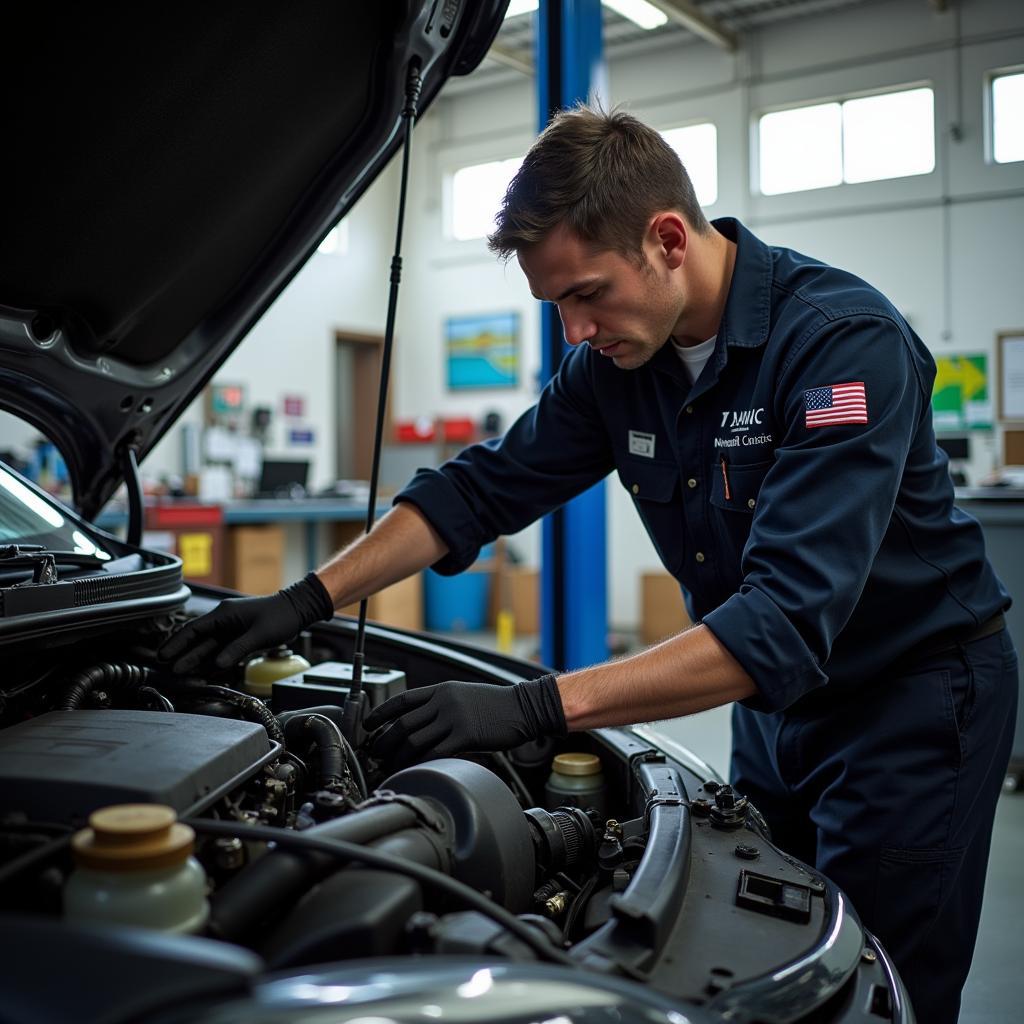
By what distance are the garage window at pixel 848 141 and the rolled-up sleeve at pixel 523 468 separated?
5.97 metres

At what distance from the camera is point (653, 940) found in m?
0.81

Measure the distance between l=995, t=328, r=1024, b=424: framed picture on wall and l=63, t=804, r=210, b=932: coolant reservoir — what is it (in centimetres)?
570


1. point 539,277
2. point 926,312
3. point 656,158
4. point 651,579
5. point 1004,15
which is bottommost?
point 651,579

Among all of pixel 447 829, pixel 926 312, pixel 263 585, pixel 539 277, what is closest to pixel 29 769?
pixel 447 829

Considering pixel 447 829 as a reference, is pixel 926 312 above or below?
above

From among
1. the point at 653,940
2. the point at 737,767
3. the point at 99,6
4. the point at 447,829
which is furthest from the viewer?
the point at 737,767

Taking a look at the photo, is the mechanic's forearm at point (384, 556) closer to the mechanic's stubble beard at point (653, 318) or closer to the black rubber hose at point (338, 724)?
the black rubber hose at point (338, 724)

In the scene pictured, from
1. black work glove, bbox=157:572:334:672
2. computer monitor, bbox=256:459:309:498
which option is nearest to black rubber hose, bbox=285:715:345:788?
black work glove, bbox=157:572:334:672

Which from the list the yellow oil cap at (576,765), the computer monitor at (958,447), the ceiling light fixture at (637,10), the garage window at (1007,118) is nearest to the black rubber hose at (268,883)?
the yellow oil cap at (576,765)

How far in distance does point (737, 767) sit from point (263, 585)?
174 inches

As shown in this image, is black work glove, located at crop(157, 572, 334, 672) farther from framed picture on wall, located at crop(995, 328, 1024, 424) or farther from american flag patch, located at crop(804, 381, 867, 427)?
framed picture on wall, located at crop(995, 328, 1024, 424)

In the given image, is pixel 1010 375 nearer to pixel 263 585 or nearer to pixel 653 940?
pixel 263 585

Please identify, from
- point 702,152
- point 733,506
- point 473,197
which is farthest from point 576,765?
point 473,197

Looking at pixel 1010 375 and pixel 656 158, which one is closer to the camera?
pixel 656 158
